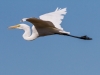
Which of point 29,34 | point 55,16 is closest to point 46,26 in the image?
point 29,34

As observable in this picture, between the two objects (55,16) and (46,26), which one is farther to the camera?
(55,16)

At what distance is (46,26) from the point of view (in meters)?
21.9

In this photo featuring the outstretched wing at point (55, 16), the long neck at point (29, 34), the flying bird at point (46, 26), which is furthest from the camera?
the outstretched wing at point (55, 16)

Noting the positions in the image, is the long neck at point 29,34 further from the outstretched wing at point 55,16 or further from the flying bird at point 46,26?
the outstretched wing at point 55,16

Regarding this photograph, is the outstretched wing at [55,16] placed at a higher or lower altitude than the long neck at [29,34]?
higher

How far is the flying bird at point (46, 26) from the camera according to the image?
21.5 meters

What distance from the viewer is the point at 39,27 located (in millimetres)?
22109

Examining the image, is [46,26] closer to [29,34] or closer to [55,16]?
[29,34]

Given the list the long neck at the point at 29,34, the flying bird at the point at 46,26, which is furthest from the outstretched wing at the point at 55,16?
the long neck at the point at 29,34

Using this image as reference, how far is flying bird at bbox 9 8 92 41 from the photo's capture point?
21.5 metres

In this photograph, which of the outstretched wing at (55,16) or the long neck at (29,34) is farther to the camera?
the outstretched wing at (55,16)

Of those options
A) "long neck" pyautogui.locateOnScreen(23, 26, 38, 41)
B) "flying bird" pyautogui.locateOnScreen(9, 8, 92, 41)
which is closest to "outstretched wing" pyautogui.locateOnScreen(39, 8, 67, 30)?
"flying bird" pyautogui.locateOnScreen(9, 8, 92, 41)

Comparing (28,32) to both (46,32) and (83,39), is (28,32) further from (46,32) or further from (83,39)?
(83,39)

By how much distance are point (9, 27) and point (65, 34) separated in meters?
3.20
